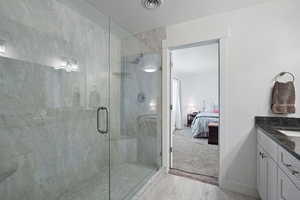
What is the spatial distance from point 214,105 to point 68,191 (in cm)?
617

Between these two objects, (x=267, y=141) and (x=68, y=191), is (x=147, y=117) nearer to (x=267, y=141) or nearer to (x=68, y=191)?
(x=68, y=191)

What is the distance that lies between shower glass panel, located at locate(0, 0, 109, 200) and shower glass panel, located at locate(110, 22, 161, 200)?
148 millimetres

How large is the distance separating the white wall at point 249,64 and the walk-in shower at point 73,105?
1.10 meters

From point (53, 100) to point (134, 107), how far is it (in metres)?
1.18

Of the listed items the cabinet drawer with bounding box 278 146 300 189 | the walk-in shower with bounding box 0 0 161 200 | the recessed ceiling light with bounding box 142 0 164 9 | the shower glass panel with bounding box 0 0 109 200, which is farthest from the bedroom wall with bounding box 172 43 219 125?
the cabinet drawer with bounding box 278 146 300 189

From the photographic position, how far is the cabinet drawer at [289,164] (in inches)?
31.1

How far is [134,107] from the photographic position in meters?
2.38

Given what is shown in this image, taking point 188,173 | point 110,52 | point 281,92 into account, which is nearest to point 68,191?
point 188,173

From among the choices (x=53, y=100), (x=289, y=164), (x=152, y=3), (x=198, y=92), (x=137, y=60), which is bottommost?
(x=289, y=164)

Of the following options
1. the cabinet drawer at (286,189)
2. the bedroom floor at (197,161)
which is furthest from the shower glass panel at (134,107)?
the cabinet drawer at (286,189)

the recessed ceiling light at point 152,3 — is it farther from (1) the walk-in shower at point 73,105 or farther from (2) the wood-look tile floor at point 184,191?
(2) the wood-look tile floor at point 184,191

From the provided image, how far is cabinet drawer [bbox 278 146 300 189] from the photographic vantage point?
79 centimetres

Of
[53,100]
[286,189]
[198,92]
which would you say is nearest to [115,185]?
[53,100]

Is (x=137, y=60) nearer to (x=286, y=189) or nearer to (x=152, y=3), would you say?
(x=152, y=3)
